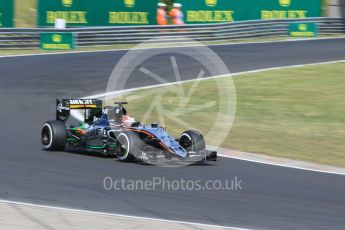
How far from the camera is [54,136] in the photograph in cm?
1266

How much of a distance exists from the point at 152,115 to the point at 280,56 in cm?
1100

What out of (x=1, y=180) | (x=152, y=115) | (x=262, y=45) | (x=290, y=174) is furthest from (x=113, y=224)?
(x=262, y=45)

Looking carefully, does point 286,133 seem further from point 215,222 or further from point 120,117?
point 215,222

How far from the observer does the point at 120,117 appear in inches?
489

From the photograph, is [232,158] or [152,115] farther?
[152,115]

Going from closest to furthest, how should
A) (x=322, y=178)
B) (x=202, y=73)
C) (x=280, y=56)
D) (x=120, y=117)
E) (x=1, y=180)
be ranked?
1. (x=1, y=180)
2. (x=322, y=178)
3. (x=120, y=117)
4. (x=202, y=73)
5. (x=280, y=56)

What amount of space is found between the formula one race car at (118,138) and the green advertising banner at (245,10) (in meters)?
21.2

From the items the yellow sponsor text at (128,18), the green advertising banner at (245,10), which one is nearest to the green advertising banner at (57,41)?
the yellow sponsor text at (128,18)

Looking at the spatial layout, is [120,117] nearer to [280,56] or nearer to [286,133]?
[286,133]

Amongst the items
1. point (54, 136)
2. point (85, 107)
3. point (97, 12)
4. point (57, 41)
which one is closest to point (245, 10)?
point (97, 12)

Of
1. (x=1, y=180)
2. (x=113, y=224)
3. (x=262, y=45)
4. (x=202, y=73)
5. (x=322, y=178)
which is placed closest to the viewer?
(x=113, y=224)

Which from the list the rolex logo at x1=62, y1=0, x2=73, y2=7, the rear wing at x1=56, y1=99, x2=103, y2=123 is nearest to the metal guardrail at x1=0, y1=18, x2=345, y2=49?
the rolex logo at x1=62, y1=0, x2=73, y2=7

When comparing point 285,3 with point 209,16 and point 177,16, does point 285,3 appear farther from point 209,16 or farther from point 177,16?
point 177,16

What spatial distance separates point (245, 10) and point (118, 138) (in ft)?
79.7
